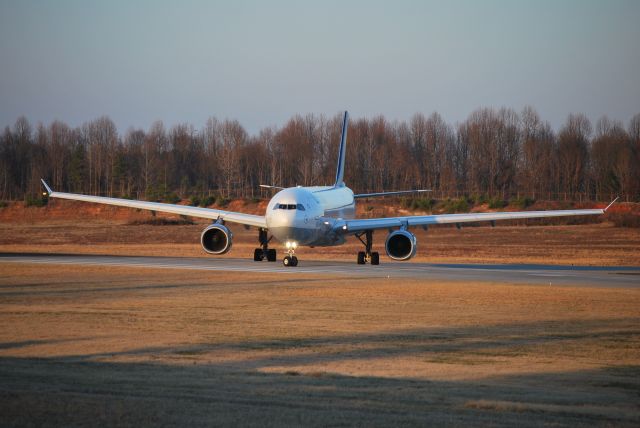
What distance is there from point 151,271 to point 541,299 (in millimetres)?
16430

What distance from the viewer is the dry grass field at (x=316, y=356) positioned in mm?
11008

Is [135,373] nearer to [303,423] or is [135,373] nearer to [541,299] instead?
[303,423]

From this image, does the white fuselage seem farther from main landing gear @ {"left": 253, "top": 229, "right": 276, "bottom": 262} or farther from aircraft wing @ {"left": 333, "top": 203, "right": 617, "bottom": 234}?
main landing gear @ {"left": 253, "top": 229, "right": 276, "bottom": 262}

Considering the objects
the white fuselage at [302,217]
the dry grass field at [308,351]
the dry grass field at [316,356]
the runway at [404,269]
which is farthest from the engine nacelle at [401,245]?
the dry grass field at [316,356]

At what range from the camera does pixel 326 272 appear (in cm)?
3681

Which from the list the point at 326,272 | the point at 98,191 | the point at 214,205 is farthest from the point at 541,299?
the point at 98,191

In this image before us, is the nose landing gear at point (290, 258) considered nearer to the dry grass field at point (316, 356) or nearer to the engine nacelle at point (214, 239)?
the engine nacelle at point (214, 239)

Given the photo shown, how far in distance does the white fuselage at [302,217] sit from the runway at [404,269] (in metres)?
1.34

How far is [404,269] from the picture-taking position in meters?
39.4

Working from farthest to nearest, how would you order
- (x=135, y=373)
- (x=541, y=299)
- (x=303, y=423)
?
(x=541, y=299) → (x=135, y=373) → (x=303, y=423)

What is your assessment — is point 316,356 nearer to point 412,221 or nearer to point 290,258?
point 290,258

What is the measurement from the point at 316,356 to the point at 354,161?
130399mm

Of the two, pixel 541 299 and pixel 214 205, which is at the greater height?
pixel 214 205

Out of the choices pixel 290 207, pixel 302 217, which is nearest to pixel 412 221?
pixel 302 217
